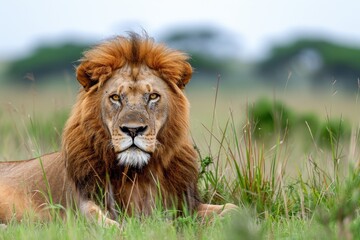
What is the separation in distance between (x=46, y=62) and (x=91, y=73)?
34.8 metres

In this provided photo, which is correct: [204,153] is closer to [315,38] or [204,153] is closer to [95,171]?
[95,171]

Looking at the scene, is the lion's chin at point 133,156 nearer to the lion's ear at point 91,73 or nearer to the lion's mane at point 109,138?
the lion's mane at point 109,138

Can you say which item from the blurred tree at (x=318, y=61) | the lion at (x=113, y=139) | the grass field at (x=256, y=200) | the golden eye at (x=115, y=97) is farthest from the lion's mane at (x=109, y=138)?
the blurred tree at (x=318, y=61)

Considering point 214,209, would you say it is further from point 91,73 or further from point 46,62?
point 46,62

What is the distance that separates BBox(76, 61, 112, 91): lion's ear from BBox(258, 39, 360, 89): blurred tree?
2950cm

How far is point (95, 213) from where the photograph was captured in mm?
5312

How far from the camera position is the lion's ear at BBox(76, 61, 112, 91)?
Answer: 550cm

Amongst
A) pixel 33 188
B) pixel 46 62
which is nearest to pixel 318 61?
pixel 46 62

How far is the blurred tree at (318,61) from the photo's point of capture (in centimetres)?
3659

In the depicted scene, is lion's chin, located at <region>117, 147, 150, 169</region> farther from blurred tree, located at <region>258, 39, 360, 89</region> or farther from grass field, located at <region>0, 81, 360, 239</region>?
blurred tree, located at <region>258, 39, 360, 89</region>

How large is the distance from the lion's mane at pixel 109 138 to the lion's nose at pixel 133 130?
287 mm

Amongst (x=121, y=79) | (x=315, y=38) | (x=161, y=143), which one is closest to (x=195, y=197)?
(x=161, y=143)

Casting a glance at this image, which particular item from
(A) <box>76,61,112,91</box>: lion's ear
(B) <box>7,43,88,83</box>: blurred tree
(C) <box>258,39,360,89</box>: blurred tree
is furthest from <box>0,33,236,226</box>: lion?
(B) <box>7,43,88,83</box>: blurred tree

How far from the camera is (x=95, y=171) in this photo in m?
5.47
